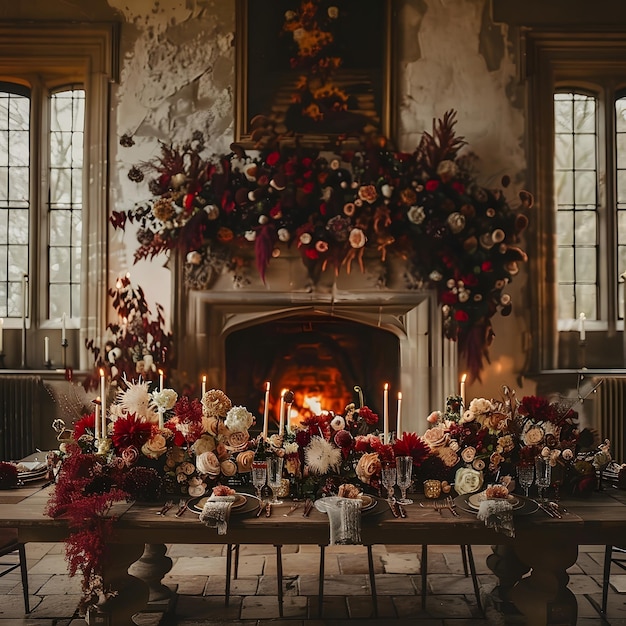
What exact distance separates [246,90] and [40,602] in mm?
3803

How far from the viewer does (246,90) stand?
5531 millimetres

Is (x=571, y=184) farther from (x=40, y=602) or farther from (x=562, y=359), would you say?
(x=40, y=602)

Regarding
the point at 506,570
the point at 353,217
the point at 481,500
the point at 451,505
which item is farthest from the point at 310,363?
the point at 481,500

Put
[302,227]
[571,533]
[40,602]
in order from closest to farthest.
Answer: [571,533]
[40,602]
[302,227]

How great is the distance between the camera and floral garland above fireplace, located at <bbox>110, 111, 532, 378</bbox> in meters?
5.29

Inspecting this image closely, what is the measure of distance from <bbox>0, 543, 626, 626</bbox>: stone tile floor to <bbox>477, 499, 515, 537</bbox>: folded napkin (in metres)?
0.92

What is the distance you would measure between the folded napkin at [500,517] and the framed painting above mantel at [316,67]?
351 centimetres

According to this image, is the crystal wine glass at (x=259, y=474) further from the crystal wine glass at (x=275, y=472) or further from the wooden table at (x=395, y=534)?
the wooden table at (x=395, y=534)

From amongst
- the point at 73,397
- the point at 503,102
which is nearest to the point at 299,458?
the point at 73,397

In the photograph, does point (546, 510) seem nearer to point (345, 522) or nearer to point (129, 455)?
point (345, 522)

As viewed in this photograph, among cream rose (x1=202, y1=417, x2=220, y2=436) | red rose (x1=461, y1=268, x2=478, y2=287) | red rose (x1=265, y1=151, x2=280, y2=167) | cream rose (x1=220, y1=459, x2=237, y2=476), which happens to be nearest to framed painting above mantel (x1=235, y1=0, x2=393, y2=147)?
red rose (x1=265, y1=151, x2=280, y2=167)

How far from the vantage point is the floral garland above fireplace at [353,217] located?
5.29 m

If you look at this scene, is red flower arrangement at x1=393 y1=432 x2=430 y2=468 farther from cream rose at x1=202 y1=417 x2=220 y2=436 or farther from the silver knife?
cream rose at x1=202 y1=417 x2=220 y2=436

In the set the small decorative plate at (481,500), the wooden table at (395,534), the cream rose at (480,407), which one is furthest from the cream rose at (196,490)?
the cream rose at (480,407)
